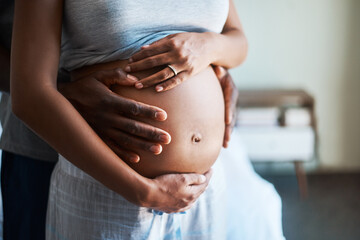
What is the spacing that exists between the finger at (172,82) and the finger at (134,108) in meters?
0.04

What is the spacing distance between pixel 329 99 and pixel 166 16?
2.50m

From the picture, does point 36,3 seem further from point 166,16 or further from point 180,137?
point 180,137

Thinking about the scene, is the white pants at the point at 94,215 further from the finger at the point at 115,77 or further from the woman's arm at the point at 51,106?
the finger at the point at 115,77

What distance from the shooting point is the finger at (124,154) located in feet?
2.41

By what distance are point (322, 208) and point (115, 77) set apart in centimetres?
214

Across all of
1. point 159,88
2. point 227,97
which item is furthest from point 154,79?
point 227,97

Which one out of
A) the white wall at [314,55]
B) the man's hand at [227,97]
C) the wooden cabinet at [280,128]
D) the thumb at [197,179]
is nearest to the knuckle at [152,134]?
the thumb at [197,179]

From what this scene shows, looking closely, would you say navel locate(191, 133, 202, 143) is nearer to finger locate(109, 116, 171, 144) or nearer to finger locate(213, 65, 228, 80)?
finger locate(109, 116, 171, 144)

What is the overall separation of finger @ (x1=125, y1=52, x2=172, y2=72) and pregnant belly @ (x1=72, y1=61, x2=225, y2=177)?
2 centimetres

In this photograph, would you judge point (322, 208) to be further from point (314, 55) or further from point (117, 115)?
point (117, 115)

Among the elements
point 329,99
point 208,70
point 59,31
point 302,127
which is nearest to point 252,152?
point 302,127

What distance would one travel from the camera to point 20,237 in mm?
972

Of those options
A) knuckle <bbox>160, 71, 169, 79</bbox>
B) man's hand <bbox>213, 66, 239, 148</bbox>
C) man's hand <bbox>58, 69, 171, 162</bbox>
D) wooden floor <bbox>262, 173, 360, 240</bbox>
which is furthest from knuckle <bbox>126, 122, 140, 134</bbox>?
wooden floor <bbox>262, 173, 360, 240</bbox>

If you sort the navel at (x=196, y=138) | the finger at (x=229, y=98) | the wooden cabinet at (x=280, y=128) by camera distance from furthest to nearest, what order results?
the wooden cabinet at (x=280, y=128)
the finger at (x=229, y=98)
the navel at (x=196, y=138)
